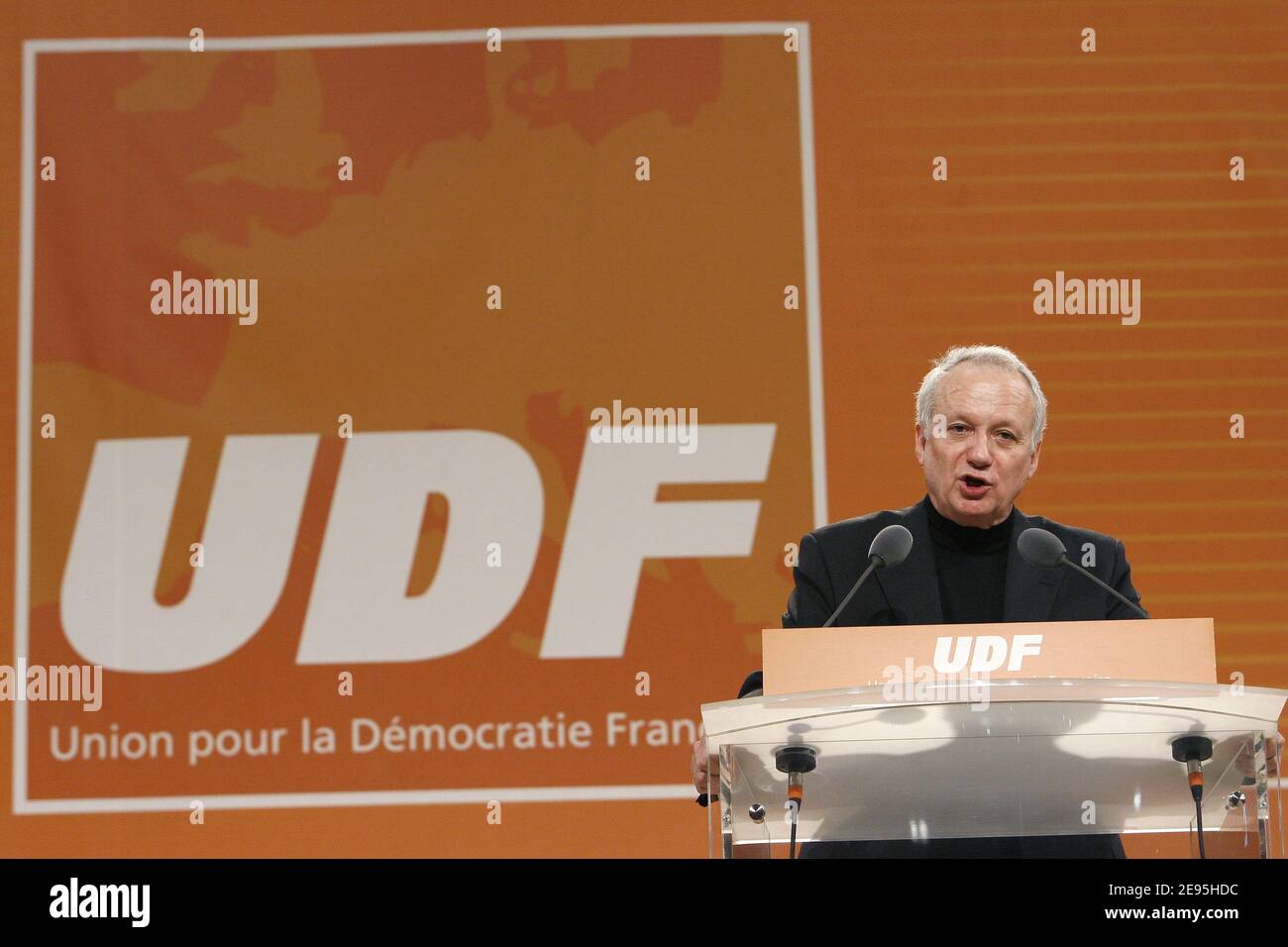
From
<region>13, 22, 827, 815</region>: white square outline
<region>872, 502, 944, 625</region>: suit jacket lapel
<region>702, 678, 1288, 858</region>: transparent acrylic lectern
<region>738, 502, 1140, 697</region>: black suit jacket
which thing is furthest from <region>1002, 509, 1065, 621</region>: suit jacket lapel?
<region>13, 22, 827, 815</region>: white square outline

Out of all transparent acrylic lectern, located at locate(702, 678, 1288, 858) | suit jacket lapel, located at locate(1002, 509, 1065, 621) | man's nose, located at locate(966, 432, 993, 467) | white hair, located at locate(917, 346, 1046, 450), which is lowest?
transparent acrylic lectern, located at locate(702, 678, 1288, 858)

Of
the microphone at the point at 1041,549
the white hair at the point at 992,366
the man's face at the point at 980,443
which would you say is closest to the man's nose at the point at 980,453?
the man's face at the point at 980,443

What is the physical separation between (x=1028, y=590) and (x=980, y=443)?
0.99 ft

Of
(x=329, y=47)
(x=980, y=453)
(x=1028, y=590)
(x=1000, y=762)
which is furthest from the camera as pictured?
(x=329, y=47)

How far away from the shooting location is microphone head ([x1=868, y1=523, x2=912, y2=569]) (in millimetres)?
2365

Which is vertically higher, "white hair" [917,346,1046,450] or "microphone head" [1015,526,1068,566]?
"white hair" [917,346,1046,450]

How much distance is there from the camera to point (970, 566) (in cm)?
280

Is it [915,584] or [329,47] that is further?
[329,47]

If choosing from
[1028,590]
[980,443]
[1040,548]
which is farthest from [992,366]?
[1040,548]

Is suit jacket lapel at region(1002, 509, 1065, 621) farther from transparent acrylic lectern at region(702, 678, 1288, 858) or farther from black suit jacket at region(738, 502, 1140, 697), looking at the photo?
transparent acrylic lectern at region(702, 678, 1288, 858)

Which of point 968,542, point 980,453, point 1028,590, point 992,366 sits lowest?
point 1028,590

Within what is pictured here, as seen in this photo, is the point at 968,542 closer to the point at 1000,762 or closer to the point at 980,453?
the point at 980,453

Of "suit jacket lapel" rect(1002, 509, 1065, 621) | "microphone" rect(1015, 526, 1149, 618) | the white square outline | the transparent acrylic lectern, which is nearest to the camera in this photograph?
the transparent acrylic lectern
